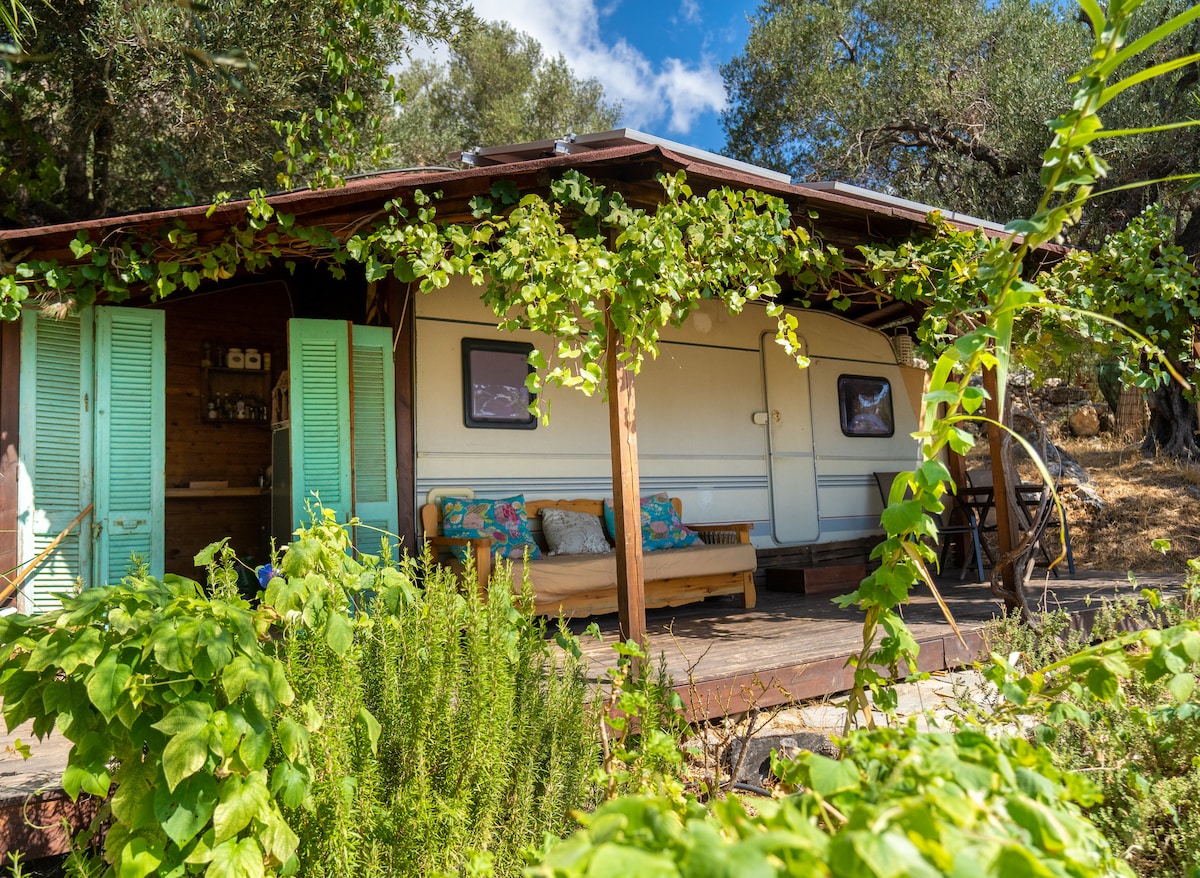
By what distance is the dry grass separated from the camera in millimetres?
8805

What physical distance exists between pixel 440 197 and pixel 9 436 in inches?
108

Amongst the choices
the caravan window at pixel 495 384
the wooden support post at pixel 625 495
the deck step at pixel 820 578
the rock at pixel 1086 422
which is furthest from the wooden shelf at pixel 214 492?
the rock at pixel 1086 422

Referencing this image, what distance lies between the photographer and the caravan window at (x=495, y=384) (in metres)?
6.18

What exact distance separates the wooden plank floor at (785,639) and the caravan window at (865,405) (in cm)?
201

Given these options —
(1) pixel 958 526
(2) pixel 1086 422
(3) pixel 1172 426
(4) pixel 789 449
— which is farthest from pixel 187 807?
(2) pixel 1086 422

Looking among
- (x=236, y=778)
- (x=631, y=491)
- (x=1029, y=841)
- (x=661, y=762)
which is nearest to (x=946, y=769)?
(x=1029, y=841)

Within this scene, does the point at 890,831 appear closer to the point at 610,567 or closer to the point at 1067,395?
the point at 610,567

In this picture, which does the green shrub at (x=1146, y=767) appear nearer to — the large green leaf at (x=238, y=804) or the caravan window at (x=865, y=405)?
the large green leaf at (x=238, y=804)

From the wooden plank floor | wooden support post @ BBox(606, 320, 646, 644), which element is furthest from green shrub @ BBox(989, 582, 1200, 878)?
wooden support post @ BBox(606, 320, 646, 644)

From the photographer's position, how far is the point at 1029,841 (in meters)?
0.76

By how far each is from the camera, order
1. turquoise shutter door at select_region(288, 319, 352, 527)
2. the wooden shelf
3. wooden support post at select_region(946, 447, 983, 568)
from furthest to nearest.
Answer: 1. wooden support post at select_region(946, 447, 983, 568)
2. the wooden shelf
3. turquoise shutter door at select_region(288, 319, 352, 527)

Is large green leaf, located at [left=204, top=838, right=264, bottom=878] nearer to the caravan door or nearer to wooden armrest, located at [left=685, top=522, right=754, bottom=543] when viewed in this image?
wooden armrest, located at [left=685, top=522, right=754, bottom=543]

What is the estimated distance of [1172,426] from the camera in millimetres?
11758

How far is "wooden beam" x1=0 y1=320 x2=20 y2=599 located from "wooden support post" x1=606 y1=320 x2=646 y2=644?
10.9 ft
